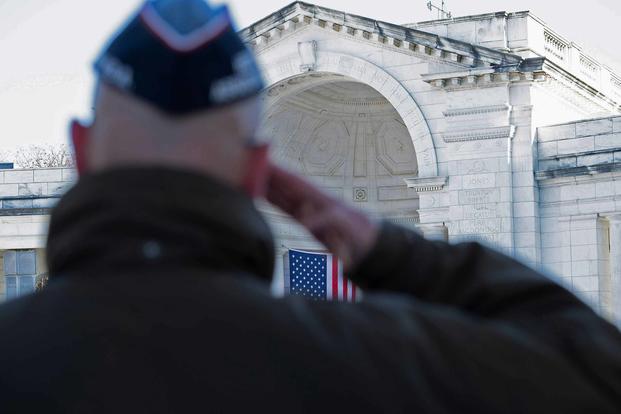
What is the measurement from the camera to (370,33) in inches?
1062

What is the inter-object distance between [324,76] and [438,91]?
123 inches

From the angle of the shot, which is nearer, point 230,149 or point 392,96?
point 230,149

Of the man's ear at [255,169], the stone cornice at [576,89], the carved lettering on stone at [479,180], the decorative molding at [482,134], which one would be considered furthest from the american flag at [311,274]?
the man's ear at [255,169]

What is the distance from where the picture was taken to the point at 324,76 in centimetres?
2831

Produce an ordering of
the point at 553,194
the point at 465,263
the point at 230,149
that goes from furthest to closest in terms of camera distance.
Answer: the point at 553,194 → the point at 465,263 → the point at 230,149

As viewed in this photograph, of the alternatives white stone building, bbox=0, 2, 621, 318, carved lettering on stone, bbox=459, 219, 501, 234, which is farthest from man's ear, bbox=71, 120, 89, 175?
carved lettering on stone, bbox=459, 219, 501, 234

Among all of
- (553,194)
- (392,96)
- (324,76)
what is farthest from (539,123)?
(324,76)

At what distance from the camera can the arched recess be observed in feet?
86.7

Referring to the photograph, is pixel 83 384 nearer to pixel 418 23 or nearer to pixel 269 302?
pixel 269 302

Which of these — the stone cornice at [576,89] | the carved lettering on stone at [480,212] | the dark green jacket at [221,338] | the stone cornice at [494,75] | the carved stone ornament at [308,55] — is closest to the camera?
the dark green jacket at [221,338]

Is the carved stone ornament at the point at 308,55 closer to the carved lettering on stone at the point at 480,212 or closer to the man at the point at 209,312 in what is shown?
the carved lettering on stone at the point at 480,212

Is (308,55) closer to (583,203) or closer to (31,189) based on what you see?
(583,203)

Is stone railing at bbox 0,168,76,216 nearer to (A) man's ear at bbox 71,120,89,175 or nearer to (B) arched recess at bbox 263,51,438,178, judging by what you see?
(B) arched recess at bbox 263,51,438,178

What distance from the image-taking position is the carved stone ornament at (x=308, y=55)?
1096 inches
